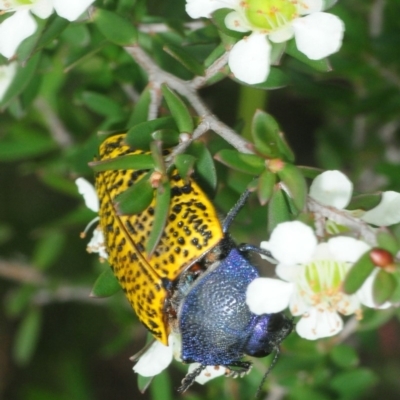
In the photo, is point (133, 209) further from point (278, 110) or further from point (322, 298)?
point (278, 110)

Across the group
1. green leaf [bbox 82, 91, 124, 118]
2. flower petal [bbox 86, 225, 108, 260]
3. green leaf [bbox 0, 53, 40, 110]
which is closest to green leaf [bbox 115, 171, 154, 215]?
flower petal [bbox 86, 225, 108, 260]

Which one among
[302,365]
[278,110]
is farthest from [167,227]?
[278,110]

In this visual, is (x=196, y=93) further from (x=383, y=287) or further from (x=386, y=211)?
(x=383, y=287)

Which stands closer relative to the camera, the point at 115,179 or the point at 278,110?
the point at 115,179

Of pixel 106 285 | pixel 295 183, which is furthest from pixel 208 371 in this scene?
pixel 295 183

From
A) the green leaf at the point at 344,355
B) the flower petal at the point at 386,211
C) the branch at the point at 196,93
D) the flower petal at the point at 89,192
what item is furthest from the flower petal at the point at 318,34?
the green leaf at the point at 344,355
